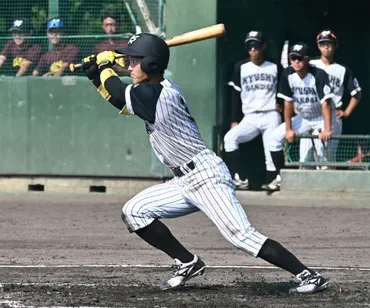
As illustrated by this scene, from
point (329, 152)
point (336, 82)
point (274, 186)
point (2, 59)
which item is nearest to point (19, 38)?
point (2, 59)

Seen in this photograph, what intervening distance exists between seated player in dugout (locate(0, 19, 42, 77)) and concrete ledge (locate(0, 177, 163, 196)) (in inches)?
54.4

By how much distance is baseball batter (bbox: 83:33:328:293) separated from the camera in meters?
6.12

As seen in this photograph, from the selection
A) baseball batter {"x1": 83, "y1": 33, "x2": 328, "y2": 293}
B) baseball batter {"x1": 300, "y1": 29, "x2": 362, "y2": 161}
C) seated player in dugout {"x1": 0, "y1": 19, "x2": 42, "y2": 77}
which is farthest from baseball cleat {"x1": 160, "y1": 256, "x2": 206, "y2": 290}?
seated player in dugout {"x1": 0, "y1": 19, "x2": 42, "y2": 77}

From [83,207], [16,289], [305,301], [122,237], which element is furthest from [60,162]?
[305,301]

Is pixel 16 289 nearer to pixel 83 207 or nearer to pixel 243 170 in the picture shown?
pixel 83 207

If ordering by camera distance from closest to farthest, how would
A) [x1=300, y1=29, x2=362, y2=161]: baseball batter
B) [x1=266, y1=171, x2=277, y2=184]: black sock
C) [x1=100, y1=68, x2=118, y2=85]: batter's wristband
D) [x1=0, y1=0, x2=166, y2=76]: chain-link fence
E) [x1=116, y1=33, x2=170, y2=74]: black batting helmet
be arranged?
[x1=116, y1=33, x2=170, y2=74]: black batting helmet
[x1=100, y1=68, x2=118, y2=85]: batter's wristband
[x1=300, y1=29, x2=362, y2=161]: baseball batter
[x1=266, y1=171, x2=277, y2=184]: black sock
[x1=0, y1=0, x2=166, y2=76]: chain-link fence

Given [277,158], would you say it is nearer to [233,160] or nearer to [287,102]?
[233,160]

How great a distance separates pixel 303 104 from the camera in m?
11.9

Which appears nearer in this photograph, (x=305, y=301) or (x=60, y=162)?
(x=305, y=301)

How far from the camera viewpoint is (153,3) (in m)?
12.3

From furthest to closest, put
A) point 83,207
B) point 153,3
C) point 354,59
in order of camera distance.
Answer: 1. point 354,59
2. point 153,3
3. point 83,207

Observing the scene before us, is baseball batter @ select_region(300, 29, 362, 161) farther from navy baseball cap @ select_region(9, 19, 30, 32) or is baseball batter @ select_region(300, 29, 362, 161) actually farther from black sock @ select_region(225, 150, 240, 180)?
navy baseball cap @ select_region(9, 19, 30, 32)

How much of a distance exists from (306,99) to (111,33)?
2.53 meters

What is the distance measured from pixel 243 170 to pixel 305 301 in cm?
694
